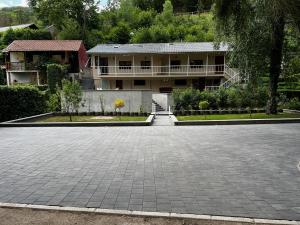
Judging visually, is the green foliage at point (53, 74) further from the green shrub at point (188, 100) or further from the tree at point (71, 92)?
the green shrub at point (188, 100)

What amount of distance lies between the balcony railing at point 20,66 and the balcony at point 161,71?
973 cm

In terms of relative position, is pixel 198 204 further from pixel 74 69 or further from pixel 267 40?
pixel 74 69

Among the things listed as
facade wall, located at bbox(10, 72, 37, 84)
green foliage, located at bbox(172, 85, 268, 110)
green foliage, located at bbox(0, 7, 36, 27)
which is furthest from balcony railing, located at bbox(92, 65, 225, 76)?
green foliage, located at bbox(0, 7, 36, 27)

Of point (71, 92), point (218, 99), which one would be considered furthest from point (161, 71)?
point (71, 92)

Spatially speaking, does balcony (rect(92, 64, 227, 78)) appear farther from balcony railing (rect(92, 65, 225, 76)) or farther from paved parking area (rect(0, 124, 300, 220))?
paved parking area (rect(0, 124, 300, 220))

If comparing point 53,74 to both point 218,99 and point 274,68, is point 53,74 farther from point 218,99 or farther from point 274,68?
point 274,68

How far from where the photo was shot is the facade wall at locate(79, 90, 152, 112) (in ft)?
61.8

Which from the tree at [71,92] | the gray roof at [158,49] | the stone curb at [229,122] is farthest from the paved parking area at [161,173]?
the gray roof at [158,49]

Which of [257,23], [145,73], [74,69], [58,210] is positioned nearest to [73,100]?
[257,23]

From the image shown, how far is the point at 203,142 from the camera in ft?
30.4

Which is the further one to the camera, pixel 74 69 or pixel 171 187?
pixel 74 69

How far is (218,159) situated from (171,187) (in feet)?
7.98

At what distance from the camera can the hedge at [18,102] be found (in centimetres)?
1515

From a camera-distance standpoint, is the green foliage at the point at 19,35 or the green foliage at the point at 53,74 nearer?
the green foliage at the point at 53,74
